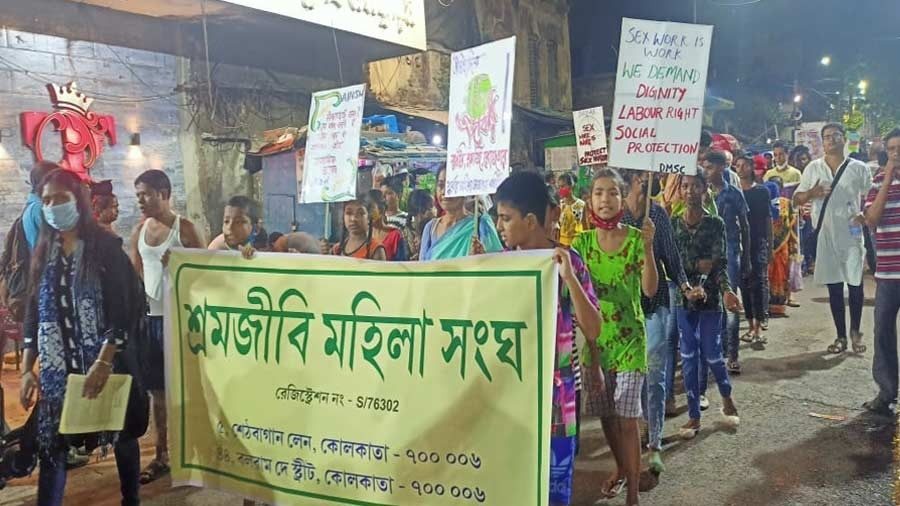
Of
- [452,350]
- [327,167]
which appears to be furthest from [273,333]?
[327,167]

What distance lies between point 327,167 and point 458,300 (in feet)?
7.21

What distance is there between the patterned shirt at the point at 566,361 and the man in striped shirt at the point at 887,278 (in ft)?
11.4

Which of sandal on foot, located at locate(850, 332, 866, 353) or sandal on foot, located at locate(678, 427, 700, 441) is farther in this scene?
sandal on foot, located at locate(850, 332, 866, 353)

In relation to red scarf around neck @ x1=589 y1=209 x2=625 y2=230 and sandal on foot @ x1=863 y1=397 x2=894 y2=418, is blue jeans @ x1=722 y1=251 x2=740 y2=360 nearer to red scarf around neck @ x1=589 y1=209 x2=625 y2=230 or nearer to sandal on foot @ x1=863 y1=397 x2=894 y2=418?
sandal on foot @ x1=863 y1=397 x2=894 y2=418

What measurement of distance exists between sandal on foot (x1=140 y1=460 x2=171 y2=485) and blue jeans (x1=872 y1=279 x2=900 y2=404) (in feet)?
16.9

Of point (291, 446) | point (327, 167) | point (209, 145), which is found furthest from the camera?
point (209, 145)

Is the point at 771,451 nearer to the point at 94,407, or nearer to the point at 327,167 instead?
the point at 327,167

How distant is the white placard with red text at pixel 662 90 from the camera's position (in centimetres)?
375

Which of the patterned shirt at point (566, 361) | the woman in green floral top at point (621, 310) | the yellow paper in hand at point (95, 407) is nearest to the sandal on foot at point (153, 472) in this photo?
the yellow paper in hand at point (95, 407)

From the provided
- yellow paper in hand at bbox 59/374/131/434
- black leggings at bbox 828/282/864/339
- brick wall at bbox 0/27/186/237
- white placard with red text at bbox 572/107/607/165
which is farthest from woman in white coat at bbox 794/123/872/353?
brick wall at bbox 0/27/186/237

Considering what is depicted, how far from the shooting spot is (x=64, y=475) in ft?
11.9

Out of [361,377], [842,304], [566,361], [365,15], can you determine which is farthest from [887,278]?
[365,15]

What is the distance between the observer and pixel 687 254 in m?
5.02

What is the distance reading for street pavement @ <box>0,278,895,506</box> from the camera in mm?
4102
